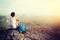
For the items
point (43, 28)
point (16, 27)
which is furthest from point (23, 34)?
point (43, 28)

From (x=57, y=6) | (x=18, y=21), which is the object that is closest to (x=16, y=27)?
(x=18, y=21)

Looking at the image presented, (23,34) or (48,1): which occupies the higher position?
(48,1)

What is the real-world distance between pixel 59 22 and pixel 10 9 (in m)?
0.50

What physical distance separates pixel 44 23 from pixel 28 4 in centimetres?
25

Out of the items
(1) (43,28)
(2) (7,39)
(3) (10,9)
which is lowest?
(2) (7,39)

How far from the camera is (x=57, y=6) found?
5.17 feet

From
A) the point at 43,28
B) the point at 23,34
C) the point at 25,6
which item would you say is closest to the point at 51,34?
the point at 43,28

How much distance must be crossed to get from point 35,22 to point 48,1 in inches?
9.9

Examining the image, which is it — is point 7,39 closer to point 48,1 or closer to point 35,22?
point 35,22

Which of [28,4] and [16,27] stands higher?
[28,4]

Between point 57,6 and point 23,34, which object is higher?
point 57,6

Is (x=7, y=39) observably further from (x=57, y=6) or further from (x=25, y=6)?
(x=57, y=6)

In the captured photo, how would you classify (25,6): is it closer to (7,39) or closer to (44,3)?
(44,3)

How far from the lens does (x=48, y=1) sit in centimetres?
158
